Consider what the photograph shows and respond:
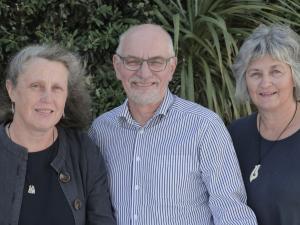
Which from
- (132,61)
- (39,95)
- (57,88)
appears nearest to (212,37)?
(132,61)

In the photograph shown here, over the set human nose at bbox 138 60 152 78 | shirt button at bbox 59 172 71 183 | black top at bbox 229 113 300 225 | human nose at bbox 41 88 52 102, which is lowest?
shirt button at bbox 59 172 71 183

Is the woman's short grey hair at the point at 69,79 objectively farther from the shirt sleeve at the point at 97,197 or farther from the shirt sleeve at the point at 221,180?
the shirt sleeve at the point at 221,180

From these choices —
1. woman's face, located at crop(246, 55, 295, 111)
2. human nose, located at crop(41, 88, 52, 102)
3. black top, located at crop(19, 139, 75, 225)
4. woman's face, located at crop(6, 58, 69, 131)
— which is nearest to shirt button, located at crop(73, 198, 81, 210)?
black top, located at crop(19, 139, 75, 225)

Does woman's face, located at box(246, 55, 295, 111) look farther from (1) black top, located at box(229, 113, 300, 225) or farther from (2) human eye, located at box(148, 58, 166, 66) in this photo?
(2) human eye, located at box(148, 58, 166, 66)

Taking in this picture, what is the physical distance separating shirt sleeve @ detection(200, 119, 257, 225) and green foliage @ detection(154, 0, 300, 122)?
120 centimetres

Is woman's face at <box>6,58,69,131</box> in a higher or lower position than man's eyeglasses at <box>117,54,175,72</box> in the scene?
lower

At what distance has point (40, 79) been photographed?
113 inches

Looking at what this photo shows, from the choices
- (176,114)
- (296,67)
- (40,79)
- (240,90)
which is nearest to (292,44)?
(296,67)

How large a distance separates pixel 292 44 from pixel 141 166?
1043 millimetres

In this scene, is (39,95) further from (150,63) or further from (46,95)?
(150,63)

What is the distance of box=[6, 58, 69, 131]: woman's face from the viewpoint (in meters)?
2.86

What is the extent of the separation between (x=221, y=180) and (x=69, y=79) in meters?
0.95

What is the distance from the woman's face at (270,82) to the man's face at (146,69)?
1.52 ft

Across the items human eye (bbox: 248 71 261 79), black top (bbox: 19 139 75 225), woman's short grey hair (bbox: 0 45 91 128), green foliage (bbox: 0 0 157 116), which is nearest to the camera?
black top (bbox: 19 139 75 225)
